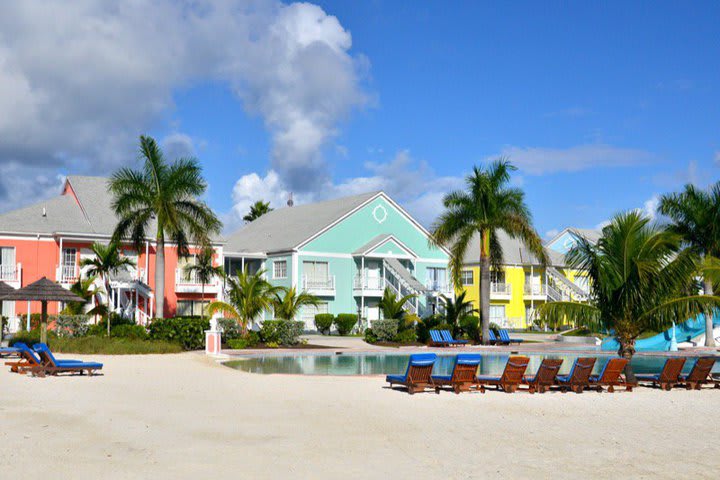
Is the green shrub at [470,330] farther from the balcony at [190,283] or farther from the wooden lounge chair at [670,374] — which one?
the wooden lounge chair at [670,374]

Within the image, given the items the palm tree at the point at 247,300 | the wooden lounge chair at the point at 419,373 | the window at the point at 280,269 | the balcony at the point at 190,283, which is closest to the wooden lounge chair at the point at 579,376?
the wooden lounge chair at the point at 419,373

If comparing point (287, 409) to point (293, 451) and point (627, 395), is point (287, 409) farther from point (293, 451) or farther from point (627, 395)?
point (627, 395)

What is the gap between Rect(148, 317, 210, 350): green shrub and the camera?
95.4ft

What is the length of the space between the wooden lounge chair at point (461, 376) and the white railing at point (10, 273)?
92.3 feet

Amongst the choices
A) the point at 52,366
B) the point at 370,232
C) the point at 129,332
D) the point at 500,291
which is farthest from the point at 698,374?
the point at 500,291

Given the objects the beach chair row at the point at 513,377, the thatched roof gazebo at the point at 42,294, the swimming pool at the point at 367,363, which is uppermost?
the thatched roof gazebo at the point at 42,294

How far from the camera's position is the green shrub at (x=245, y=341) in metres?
29.7

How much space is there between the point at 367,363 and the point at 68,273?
768 inches

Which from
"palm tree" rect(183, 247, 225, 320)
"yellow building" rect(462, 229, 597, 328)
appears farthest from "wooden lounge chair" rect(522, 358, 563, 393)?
"yellow building" rect(462, 229, 597, 328)

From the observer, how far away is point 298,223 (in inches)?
2039

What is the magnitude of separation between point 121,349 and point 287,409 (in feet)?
49.2

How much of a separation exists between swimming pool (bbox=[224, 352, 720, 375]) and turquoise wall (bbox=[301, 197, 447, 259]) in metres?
18.0

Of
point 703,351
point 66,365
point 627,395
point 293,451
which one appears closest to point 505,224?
point 703,351

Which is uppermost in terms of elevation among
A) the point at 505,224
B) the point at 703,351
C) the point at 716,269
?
the point at 505,224
